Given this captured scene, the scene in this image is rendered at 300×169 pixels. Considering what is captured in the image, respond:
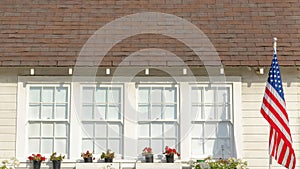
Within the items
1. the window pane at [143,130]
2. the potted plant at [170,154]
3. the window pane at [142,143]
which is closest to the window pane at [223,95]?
the potted plant at [170,154]

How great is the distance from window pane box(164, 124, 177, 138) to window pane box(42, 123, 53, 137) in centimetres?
252

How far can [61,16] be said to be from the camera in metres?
12.7

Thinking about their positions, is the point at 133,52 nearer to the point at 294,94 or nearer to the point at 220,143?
the point at 220,143

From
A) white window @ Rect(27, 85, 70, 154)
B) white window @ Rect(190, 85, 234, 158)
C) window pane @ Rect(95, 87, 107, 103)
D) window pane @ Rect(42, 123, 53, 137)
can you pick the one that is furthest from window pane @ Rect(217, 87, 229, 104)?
window pane @ Rect(42, 123, 53, 137)

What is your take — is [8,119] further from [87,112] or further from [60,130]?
[87,112]

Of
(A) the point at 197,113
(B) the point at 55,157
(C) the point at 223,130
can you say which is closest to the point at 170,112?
(A) the point at 197,113

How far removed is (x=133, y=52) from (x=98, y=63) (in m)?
0.84

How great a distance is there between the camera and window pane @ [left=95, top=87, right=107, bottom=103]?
1154 cm

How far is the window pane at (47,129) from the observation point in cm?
1148

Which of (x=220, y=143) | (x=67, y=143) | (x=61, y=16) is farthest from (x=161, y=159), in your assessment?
(x=61, y=16)

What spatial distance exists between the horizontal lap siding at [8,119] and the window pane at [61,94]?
0.92m

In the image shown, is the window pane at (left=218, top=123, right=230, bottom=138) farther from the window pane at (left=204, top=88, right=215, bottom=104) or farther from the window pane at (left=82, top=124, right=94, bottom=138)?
the window pane at (left=82, top=124, right=94, bottom=138)

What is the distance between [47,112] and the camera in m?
11.5

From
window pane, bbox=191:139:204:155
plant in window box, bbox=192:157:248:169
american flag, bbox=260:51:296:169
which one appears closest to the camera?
american flag, bbox=260:51:296:169
